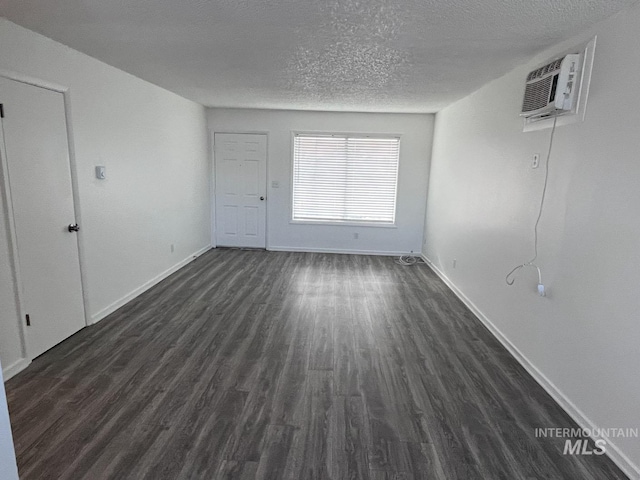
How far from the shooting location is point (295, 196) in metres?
6.54

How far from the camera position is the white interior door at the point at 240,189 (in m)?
6.37

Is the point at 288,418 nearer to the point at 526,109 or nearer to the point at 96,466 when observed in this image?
the point at 96,466

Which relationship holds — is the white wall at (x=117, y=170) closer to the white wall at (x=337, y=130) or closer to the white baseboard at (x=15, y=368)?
the white baseboard at (x=15, y=368)

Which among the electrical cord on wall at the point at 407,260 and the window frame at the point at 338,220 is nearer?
the electrical cord on wall at the point at 407,260

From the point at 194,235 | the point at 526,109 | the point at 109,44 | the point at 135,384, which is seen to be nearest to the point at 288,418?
the point at 135,384

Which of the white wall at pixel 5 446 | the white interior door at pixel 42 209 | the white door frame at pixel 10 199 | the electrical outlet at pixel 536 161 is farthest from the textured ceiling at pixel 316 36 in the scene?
the white wall at pixel 5 446

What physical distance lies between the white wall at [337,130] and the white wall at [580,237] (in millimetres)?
2401

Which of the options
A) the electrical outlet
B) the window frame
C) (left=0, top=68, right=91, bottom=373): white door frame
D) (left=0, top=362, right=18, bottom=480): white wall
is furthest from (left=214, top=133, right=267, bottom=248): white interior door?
(left=0, top=362, right=18, bottom=480): white wall

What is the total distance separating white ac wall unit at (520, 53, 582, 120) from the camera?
7.68ft

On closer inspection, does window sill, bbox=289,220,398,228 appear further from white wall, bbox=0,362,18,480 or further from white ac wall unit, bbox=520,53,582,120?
white wall, bbox=0,362,18,480

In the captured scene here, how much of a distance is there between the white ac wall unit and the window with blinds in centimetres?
362

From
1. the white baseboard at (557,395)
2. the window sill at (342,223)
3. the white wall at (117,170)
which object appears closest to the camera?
the white baseboard at (557,395)

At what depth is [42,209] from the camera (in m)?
2.85

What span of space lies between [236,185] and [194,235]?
118 centimetres
